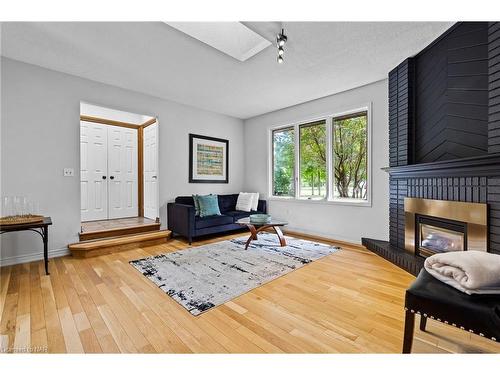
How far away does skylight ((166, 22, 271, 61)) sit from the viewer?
88.4 inches

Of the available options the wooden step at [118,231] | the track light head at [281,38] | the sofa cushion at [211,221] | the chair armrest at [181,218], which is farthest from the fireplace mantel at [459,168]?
the wooden step at [118,231]

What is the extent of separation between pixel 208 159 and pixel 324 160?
2.35m

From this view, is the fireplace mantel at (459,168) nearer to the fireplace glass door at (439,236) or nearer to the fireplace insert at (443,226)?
the fireplace insert at (443,226)

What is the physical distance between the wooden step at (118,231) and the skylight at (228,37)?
9.84 feet

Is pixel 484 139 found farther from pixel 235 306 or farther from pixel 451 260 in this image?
pixel 235 306

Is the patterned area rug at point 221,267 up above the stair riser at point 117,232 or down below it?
below

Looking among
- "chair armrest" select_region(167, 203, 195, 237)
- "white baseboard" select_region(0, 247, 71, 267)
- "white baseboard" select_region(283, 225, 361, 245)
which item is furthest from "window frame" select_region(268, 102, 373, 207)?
"white baseboard" select_region(0, 247, 71, 267)

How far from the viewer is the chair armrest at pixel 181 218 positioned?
3717 millimetres

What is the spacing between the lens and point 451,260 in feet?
4.14

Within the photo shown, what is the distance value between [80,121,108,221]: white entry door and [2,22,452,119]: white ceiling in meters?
1.55

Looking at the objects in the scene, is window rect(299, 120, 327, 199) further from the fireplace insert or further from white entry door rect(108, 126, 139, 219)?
white entry door rect(108, 126, 139, 219)

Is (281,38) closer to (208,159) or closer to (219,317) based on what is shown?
(219,317)

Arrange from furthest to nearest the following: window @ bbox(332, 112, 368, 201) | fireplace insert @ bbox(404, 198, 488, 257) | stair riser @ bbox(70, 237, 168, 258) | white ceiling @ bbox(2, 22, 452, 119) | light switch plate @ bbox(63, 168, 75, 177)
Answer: window @ bbox(332, 112, 368, 201) → light switch plate @ bbox(63, 168, 75, 177) → stair riser @ bbox(70, 237, 168, 258) → white ceiling @ bbox(2, 22, 452, 119) → fireplace insert @ bbox(404, 198, 488, 257)
